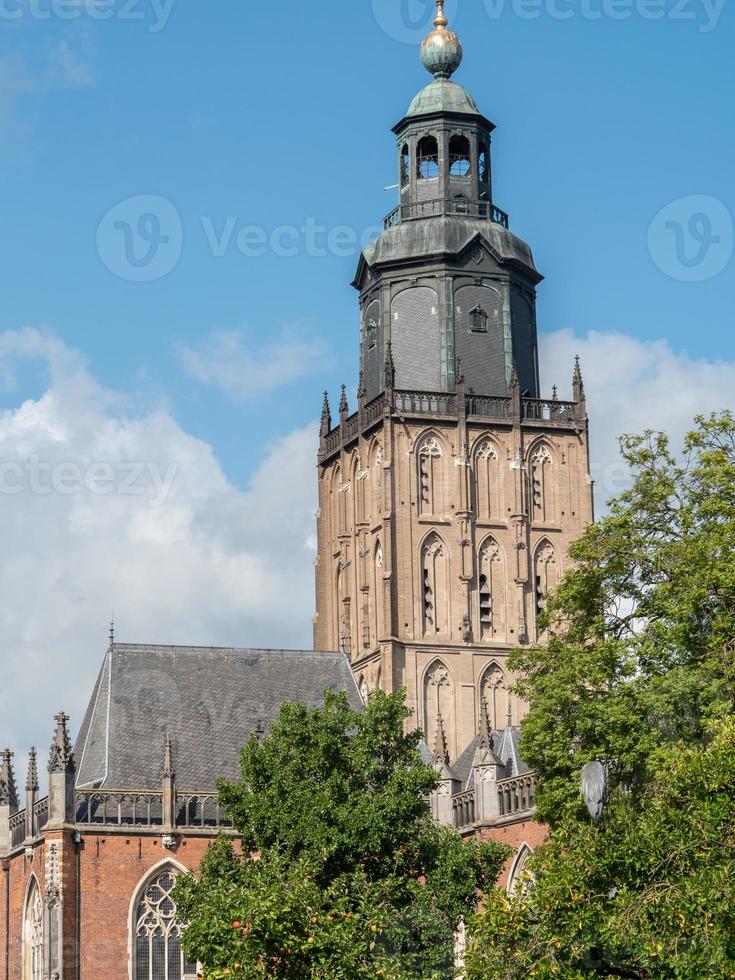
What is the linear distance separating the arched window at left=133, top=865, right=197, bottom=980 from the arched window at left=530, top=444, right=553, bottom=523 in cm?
2408

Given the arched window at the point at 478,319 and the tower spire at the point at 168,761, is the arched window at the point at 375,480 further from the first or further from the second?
the tower spire at the point at 168,761

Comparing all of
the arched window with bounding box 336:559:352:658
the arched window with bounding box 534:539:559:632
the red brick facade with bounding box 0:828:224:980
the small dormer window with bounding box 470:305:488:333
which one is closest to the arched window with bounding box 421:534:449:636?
the arched window with bounding box 336:559:352:658

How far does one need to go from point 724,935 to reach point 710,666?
15.8 meters

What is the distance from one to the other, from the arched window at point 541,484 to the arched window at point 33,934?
84.9 feet

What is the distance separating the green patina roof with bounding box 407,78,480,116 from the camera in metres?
87.9

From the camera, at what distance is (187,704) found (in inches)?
2958

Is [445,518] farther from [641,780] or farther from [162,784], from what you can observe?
[641,780]

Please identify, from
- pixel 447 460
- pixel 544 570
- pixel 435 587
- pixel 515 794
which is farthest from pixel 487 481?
pixel 515 794

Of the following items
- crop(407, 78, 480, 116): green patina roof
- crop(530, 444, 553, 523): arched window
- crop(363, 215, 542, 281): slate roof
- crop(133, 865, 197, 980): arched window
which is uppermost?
crop(407, 78, 480, 116): green patina roof

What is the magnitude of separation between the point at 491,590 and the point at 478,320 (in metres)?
11.0

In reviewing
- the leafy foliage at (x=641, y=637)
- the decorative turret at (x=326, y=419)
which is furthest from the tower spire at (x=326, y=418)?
the leafy foliage at (x=641, y=637)

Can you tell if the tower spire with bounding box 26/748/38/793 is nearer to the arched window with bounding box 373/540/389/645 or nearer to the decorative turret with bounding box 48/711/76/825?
the decorative turret with bounding box 48/711/76/825

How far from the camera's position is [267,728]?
248 ft

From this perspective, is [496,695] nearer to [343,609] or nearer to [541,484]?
[343,609]
